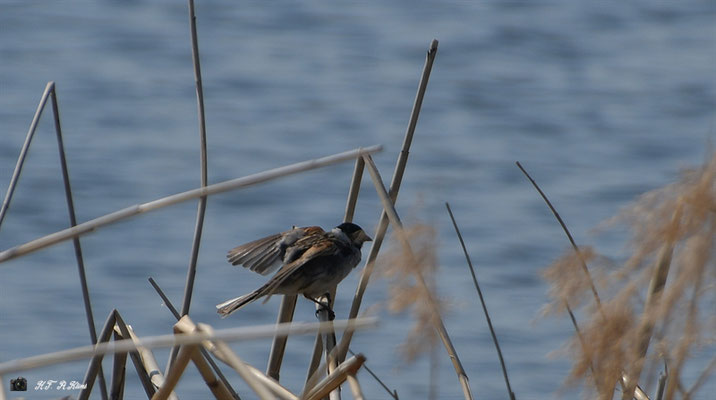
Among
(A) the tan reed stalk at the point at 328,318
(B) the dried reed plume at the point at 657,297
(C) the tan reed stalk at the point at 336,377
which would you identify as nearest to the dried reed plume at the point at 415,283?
(C) the tan reed stalk at the point at 336,377

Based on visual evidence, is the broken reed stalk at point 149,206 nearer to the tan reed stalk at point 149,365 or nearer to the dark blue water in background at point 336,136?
the tan reed stalk at point 149,365

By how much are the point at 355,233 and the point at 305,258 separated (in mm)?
248

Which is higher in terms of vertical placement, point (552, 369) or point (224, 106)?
point (224, 106)

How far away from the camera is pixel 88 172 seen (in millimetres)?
8172

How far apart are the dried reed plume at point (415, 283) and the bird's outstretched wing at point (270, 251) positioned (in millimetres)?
1377

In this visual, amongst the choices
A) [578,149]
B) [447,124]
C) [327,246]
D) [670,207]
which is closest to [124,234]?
[447,124]

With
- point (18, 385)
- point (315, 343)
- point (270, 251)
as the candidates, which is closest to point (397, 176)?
point (315, 343)

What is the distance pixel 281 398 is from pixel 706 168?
38.0 inches

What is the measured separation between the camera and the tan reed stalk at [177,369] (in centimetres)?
209

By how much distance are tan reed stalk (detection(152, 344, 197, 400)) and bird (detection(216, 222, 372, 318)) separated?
1.04m

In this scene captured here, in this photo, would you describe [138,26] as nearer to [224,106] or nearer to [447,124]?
[224,106]

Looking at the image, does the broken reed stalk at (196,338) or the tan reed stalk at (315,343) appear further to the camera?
the tan reed stalk at (315,343)

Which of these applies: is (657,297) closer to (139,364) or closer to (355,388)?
(355,388)

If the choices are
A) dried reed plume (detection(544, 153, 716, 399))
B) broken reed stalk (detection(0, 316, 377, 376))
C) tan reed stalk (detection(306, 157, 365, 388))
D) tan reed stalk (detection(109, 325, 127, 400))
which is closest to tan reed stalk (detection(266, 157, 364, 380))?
tan reed stalk (detection(306, 157, 365, 388))
